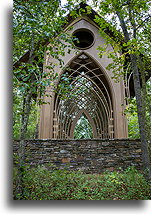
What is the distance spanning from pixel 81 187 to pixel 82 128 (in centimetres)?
577

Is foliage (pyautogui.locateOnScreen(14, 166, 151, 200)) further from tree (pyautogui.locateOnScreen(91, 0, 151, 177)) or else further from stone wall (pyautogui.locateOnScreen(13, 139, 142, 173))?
tree (pyautogui.locateOnScreen(91, 0, 151, 177))

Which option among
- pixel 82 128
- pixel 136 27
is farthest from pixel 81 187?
pixel 82 128

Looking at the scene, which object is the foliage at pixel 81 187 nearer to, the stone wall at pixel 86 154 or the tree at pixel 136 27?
the stone wall at pixel 86 154

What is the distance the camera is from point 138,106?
332 centimetres

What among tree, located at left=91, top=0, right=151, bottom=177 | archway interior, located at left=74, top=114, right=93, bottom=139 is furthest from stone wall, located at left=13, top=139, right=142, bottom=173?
archway interior, located at left=74, top=114, right=93, bottom=139

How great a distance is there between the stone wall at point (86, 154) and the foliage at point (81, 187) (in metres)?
0.42

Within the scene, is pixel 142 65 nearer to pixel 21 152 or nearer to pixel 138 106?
pixel 138 106

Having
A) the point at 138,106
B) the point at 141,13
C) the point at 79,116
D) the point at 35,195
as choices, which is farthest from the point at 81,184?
the point at 79,116

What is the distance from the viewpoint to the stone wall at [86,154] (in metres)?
3.42

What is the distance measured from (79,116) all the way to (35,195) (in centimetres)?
553

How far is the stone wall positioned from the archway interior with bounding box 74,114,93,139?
4682mm

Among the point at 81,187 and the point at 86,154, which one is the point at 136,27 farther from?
the point at 81,187

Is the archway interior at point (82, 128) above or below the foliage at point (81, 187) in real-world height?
above

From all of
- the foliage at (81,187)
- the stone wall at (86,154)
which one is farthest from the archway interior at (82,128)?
the foliage at (81,187)
